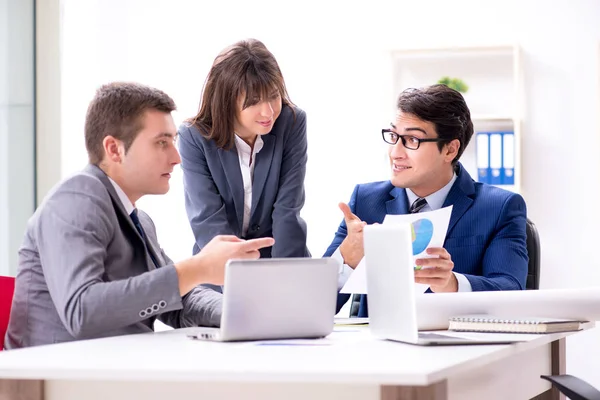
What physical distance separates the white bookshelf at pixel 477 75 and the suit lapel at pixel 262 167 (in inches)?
78.8

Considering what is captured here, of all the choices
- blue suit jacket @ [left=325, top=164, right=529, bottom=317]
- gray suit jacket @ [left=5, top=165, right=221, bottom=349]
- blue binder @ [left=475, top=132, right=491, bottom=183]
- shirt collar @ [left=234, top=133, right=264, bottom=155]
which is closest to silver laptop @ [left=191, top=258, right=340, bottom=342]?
gray suit jacket @ [left=5, top=165, right=221, bottom=349]

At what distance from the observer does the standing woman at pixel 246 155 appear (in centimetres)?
285

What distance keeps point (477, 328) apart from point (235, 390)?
0.72m

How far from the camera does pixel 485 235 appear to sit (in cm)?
264

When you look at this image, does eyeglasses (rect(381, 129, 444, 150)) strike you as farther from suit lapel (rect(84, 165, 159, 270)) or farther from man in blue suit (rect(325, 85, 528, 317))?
suit lapel (rect(84, 165, 159, 270))

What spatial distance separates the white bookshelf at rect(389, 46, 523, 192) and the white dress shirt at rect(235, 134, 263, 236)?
2.02 metres

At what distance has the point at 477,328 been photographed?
188cm

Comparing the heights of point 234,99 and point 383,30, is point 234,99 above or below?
below

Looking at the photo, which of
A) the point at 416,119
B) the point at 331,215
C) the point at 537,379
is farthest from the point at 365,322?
the point at 331,215

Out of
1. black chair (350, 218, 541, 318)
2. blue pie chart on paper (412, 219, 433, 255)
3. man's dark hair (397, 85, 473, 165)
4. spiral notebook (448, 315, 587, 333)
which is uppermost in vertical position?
man's dark hair (397, 85, 473, 165)

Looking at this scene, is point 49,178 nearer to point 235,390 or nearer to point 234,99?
point 234,99

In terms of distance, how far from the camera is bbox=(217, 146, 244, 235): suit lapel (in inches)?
115

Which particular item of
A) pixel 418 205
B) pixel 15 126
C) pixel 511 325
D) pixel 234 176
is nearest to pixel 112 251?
pixel 511 325

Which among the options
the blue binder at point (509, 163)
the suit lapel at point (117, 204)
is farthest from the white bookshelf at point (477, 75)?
the suit lapel at point (117, 204)
